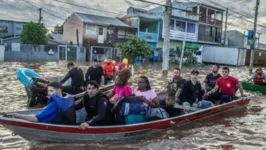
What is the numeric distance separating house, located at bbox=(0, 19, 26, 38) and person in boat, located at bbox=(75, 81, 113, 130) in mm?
35445

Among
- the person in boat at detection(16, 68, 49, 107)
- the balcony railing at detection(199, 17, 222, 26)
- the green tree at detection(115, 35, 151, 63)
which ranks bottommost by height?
the person in boat at detection(16, 68, 49, 107)

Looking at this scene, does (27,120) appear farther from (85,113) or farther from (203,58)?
(203,58)

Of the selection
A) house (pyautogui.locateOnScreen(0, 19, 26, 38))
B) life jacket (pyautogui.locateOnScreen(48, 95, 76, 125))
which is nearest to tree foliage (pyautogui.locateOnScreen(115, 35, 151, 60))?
house (pyautogui.locateOnScreen(0, 19, 26, 38))

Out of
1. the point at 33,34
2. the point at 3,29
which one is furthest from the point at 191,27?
the point at 3,29

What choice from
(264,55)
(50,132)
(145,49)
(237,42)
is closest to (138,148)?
(50,132)

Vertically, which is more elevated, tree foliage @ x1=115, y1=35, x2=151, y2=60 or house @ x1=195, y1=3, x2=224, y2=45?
house @ x1=195, y1=3, x2=224, y2=45

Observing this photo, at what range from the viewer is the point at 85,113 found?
6418 millimetres

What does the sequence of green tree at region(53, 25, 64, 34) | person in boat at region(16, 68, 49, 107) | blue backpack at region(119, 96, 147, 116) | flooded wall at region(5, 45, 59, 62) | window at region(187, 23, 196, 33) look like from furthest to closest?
green tree at region(53, 25, 64, 34) < window at region(187, 23, 196, 33) < flooded wall at region(5, 45, 59, 62) < person in boat at region(16, 68, 49, 107) < blue backpack at region(119, 96, 147, 116)

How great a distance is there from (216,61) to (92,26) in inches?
691

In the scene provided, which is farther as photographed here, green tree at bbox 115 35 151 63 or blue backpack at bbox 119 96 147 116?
green tree at bbox 115 35 151 63

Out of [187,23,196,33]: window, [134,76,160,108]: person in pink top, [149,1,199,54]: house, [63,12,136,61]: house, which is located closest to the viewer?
[134,76,160,108]: person in pink top

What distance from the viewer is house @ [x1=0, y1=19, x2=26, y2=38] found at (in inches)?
1487

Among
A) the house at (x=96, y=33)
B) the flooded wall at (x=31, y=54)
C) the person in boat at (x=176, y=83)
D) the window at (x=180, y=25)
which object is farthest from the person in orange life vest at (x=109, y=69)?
the window at (x=180, y=25)

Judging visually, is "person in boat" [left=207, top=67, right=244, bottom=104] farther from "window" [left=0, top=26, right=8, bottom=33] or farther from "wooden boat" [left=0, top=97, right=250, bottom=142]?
"window" [left=0, top=26, right=8, bottom=33]
